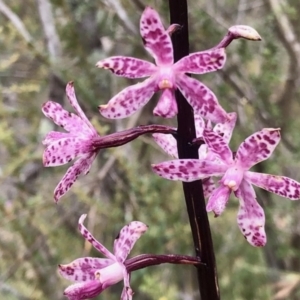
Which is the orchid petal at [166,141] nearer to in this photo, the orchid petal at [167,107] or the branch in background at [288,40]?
the orchid petal at [167,107]

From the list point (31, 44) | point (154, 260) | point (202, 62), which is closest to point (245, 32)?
point (202, 62)

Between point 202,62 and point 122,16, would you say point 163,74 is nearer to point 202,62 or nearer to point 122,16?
point 202,62

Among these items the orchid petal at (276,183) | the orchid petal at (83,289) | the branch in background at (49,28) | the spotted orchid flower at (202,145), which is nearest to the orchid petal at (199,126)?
the spotted orchid flower at (202,145)

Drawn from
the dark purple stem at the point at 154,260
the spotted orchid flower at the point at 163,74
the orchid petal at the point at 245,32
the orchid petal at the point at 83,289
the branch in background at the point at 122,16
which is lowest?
the orchid petal at the point at 83,289

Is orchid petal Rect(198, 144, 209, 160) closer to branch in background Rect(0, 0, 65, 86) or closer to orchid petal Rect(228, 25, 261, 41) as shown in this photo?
orchid petal Rect(228, 25, 261, 41)

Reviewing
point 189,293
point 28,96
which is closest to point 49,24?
point 28,96

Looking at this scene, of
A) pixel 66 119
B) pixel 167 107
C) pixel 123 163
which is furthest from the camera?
pixel 123 163
